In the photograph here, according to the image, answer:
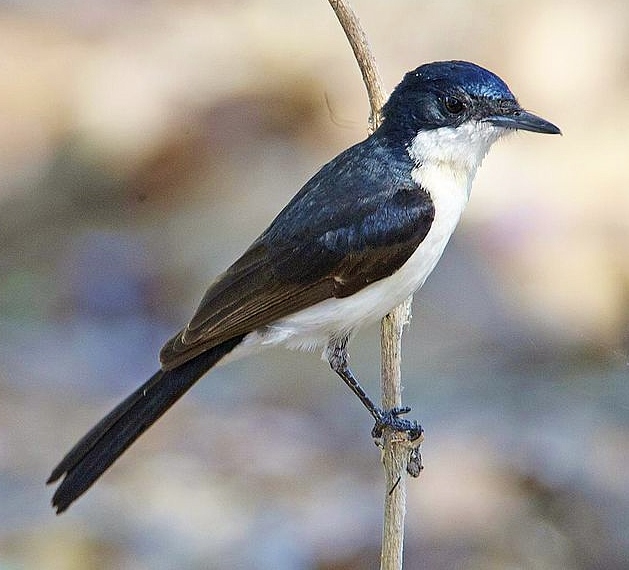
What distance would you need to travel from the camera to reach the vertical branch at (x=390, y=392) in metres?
2.92

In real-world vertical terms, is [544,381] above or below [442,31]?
below

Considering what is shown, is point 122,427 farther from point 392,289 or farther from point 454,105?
point 454,105

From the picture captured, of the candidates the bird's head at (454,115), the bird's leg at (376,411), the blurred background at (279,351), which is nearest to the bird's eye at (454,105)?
the bird's head at (454,115)

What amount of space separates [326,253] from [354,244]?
70 millimetres

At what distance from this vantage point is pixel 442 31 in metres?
6.15

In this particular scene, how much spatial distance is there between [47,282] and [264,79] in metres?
1.37

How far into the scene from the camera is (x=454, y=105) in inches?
125

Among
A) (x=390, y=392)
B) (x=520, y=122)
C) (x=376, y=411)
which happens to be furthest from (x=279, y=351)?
(x=520, y=122)

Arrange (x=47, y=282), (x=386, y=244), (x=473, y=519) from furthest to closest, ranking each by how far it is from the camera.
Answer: (x=47, y=282) → (x=473, y=519) → (x=386, y=244)

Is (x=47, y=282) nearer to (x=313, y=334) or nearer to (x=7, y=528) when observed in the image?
(x=7, y=528)

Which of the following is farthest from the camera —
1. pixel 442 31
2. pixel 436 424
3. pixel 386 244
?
pixel 442 31

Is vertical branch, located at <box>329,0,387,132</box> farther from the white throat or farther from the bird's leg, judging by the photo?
the bird's leg

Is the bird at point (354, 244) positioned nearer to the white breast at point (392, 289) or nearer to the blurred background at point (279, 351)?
the white breast at point (392, 289)

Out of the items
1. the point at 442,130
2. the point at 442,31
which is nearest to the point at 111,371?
the point at 442,31
